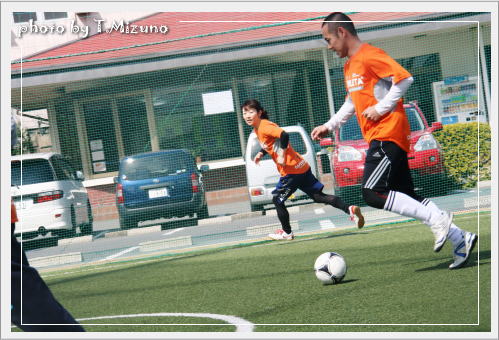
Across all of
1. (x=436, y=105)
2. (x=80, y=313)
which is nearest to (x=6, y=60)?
(x=80, y=313)

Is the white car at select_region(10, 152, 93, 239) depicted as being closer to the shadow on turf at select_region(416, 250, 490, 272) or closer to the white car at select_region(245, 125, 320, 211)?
the white car at select_region(245, 125, 320, 211)

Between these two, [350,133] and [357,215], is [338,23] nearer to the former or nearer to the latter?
[357,215]

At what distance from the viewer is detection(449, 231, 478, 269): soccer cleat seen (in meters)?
4.64

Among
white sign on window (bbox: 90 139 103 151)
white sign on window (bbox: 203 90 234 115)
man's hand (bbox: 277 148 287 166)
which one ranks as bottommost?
man's hand (bbox: 277 148 287 166)

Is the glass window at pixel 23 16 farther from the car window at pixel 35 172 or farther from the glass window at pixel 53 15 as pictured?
the car window at pixel 35 172

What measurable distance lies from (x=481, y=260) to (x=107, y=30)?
4.74m

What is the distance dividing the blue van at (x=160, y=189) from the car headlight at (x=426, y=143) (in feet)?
10.4

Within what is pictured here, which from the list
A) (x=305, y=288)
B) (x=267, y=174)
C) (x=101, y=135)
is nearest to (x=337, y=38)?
(x=305, y=288)

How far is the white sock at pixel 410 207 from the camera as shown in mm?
4645

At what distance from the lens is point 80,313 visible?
5395 mm

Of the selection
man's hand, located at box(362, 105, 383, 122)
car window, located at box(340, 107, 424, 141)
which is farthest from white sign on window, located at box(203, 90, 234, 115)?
man's hand, located at box(362, 105, 383, 122)

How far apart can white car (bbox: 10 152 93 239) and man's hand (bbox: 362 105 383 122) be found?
Answer: 551cm

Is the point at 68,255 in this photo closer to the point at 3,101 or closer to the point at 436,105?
the point at 3,101

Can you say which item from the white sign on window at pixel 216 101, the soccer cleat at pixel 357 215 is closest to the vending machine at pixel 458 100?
the white sign on window at pixel 216 101
